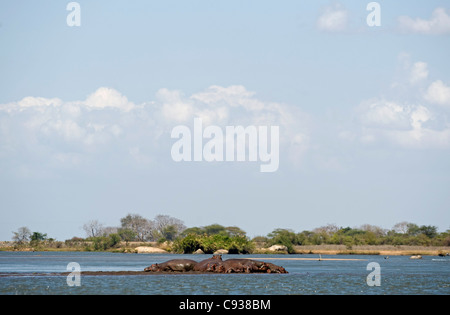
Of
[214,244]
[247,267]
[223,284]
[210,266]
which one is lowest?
[223,284]

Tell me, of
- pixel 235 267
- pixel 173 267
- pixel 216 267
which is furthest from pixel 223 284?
pixel 235 267

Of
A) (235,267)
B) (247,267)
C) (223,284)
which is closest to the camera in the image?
(223,284)

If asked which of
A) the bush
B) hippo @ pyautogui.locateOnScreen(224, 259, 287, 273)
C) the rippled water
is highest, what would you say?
the bush

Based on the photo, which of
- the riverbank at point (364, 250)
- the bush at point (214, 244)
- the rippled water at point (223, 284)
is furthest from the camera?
the riverbank at point (364, 250)

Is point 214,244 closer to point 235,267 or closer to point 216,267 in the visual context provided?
point 235,267

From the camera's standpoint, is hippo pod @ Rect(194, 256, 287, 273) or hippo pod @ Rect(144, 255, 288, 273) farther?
hippo pod @ Rect(194, 256, 287, 273)

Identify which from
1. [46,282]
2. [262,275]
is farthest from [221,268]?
[46,282]

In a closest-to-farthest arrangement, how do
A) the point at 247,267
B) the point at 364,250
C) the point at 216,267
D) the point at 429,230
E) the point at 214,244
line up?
the point at 216,267, the point at 247,267, the point at 214,244, the point at 364,250, the point at 429,230

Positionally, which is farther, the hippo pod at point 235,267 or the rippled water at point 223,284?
the hippo pod at point 235,267

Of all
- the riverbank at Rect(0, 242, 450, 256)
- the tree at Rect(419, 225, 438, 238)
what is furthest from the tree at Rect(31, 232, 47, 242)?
the tree at Rect(419, 225, 438, 238)

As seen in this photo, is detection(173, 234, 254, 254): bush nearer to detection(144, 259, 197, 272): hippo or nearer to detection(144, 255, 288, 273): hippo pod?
detection(144, 255, 288, 273): hippo pod

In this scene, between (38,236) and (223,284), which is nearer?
→ (223,284)

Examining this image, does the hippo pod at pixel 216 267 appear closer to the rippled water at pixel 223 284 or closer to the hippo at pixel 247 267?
the hippo at pixel 247 267

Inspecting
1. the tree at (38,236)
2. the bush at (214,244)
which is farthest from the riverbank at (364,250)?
the tree at (38,236)
